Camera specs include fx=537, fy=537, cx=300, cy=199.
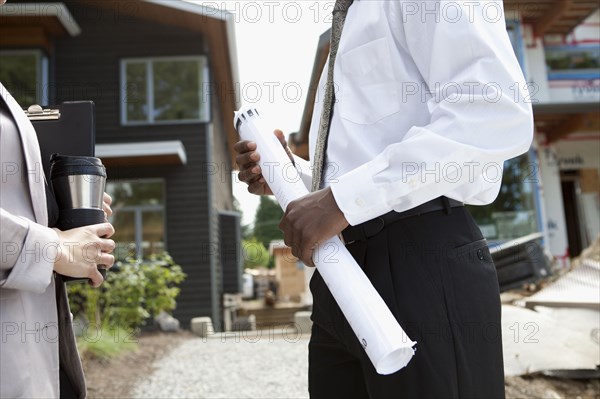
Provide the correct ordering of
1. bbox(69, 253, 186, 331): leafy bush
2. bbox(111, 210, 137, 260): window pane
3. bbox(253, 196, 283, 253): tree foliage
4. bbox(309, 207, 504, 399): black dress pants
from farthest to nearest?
1. bbox(253, 196, 283, 253): tree foliage
2. bbox(111, 210, 137, 260): window pane
3. bbox(69, 253, 186, 331): leafy bush
4. bbox(309, 207, 504, 399): black dress pants

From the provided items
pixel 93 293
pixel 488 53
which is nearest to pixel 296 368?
pixel 93 293

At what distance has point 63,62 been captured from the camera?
1141 centimetres

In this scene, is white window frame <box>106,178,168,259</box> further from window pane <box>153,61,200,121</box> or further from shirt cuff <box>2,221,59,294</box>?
shirt cuff <box>2,221,59,294</box>

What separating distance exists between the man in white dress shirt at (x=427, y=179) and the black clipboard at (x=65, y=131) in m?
0.64

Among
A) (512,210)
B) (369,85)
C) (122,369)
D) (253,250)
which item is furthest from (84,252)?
(253,250)

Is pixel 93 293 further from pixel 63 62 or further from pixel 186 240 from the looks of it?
pixel 63 62

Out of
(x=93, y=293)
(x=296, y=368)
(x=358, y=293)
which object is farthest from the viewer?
(x=93, y=293)

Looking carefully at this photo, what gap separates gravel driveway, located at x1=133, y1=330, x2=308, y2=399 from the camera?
4402mm

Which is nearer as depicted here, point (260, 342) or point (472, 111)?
point (472, 111)

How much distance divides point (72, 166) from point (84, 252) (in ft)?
0.75

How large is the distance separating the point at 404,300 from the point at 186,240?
1033cm

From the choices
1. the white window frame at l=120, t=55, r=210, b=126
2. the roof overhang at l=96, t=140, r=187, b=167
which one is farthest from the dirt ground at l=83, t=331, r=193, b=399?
the white window frame at l=120, t=55, r=210, b=126

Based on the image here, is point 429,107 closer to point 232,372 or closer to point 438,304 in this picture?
point 438,304

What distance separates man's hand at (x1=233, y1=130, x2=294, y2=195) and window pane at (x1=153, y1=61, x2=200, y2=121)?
10218 millimetres
